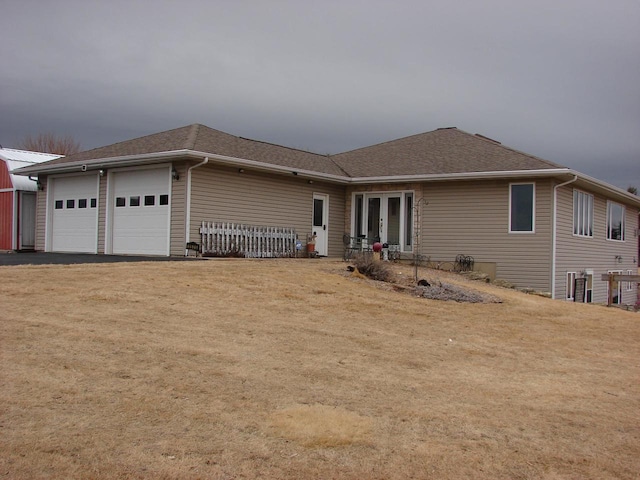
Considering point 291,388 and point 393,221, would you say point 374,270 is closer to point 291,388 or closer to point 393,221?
point 393,221

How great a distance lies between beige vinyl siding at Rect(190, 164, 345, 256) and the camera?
Result: 1730 cm

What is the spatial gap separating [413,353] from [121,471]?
449 centimetres

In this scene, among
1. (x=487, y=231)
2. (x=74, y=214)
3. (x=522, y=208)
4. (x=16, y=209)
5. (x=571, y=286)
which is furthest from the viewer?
(x=16, y=209)

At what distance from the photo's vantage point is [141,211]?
59.7ft

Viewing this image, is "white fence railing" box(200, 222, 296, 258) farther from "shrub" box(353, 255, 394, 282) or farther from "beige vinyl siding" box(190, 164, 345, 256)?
"shrub" box(353, 255, 394, 282)

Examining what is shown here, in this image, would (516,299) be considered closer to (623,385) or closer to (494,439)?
(623,385)

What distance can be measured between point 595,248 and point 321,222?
9.40 metres

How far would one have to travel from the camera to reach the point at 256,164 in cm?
1800

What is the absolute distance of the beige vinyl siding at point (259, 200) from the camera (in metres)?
17.3

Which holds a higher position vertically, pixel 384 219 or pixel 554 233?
pixel 384 219

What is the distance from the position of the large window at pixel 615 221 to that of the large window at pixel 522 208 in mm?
6602

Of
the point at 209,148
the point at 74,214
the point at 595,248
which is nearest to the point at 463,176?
the point at 595,248

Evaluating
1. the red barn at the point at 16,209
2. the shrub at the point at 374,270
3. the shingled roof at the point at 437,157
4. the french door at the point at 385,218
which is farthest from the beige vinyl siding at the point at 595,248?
the red barn at the point at 16,209

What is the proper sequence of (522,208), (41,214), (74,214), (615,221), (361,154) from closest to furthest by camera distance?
(522,208) → (74,214) → (41,214) → (361,154) → (615,221)
